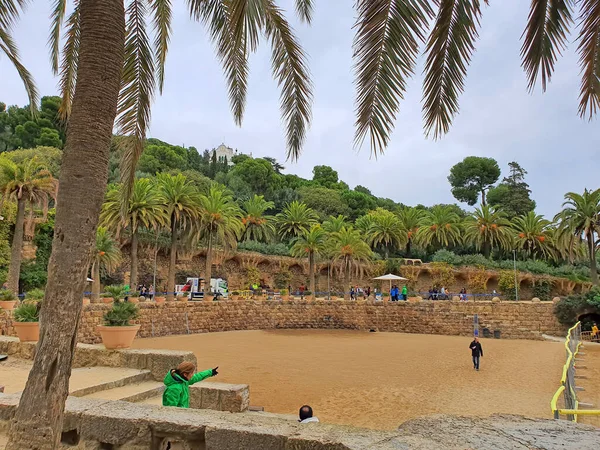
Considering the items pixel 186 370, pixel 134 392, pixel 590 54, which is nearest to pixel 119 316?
pixel 134 392

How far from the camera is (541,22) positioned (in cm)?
400

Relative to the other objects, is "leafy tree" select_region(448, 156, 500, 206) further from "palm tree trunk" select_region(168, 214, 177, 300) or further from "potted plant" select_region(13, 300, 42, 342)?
"potted plant" select_region(13, 300, 42, 342)

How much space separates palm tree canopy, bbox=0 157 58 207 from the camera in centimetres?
1850

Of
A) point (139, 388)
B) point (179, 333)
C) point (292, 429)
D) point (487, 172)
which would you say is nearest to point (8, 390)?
point (139, 388)

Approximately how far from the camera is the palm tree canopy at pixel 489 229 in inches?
1617

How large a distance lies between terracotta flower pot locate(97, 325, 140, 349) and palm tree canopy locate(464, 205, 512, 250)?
3965cm

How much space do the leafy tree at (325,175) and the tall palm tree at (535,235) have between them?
37.4 metres

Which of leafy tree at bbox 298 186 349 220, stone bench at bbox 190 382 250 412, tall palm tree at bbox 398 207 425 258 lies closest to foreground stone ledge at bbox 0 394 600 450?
stone bench at bbox 190 382 250 412

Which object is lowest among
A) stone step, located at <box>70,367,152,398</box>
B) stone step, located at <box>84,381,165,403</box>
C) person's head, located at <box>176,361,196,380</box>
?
stone step, located at <box>84,381,165,403</box>

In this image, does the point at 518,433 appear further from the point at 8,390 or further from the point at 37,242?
the point at 37,242

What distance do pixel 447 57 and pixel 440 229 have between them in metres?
39.9

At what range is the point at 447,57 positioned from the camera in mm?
4410

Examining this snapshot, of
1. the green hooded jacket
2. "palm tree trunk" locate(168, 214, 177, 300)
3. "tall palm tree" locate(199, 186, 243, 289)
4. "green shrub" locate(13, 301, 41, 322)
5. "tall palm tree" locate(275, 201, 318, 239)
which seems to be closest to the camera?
the green hooded jacket

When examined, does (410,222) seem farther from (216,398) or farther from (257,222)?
(216,398)
